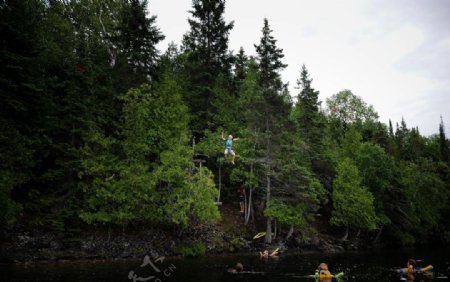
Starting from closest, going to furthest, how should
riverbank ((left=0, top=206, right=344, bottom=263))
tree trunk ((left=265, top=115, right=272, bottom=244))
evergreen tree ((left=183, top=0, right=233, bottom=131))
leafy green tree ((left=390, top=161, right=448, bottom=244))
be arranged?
riverbank ((left=0, top=206, right=344, bottom=263)) → tree trunk ((left=265, top=115, right=272, bottom=244)) → evergreen tree ((left=183, top=0, right=233, bottom=131)) → leafy green tree ((left=390, top=161, right=448, bottom=244))

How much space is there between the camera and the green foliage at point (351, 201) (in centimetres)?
4228

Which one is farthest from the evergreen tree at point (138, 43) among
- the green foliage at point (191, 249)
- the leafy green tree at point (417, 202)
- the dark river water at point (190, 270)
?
the leafy green tree at point (417, 202)

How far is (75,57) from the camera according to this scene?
32.1 m

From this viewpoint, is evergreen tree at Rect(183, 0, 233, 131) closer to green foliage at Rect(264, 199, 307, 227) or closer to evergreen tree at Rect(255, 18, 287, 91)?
evergreen tree at Rect(255, 18, 287, 91)

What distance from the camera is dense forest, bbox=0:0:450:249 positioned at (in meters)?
27.7

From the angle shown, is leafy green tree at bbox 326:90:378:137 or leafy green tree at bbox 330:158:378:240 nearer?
leafy green tree at bbox 330:158:378:240

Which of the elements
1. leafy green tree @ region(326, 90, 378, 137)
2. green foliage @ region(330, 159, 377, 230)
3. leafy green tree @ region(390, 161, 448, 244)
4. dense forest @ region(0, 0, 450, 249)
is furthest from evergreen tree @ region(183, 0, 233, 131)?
leafy green tree @ region(326, 90, 378, 137)

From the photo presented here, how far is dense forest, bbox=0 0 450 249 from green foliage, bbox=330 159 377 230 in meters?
0.17

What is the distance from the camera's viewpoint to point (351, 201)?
141ft

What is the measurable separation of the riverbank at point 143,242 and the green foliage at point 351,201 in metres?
4.26

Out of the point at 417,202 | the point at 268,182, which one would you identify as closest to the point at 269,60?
the point at 268,182

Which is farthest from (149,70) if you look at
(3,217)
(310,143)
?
(310,143)

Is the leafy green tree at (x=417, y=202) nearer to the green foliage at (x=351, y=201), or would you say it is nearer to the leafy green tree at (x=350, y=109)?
the green foliage at (x=351, y=201)

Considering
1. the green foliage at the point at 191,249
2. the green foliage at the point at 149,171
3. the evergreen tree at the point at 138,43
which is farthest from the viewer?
the evergreen tree at the point at 138,43
